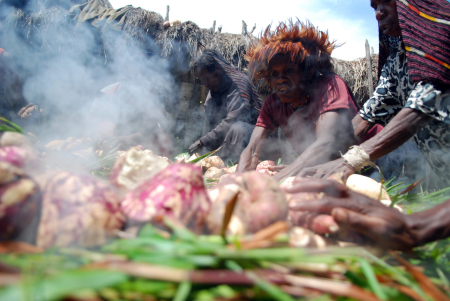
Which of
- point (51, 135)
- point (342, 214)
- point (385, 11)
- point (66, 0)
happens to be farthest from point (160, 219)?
point (66, 0)

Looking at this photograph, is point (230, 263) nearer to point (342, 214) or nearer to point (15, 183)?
point (342, 214)

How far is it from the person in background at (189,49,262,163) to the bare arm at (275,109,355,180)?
2218mm

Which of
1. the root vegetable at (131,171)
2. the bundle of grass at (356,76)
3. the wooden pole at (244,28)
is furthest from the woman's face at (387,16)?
the wooden pole at (244,28)

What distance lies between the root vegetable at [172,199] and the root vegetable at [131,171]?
0.09m

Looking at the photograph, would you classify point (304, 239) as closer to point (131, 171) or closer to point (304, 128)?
point (131, 171)

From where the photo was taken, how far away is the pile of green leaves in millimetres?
468

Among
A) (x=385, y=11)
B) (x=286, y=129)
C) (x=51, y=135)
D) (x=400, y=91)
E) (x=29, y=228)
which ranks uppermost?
(x=385, y=11)

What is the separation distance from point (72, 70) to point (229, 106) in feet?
11.7

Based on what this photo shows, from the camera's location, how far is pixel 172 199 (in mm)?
725

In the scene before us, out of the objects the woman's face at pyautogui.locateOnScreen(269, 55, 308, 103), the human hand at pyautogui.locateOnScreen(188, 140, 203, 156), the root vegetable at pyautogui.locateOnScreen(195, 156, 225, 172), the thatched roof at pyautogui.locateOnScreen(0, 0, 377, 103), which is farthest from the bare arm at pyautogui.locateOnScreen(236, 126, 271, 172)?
the thatched roof at pyautogui.locateOnScreen(0, 0, 377, 103)

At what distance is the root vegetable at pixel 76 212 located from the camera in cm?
61

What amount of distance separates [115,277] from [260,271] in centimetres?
31

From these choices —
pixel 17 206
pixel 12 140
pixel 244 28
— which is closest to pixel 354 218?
pixel 17 206

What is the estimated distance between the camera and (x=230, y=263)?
558 millimetres
